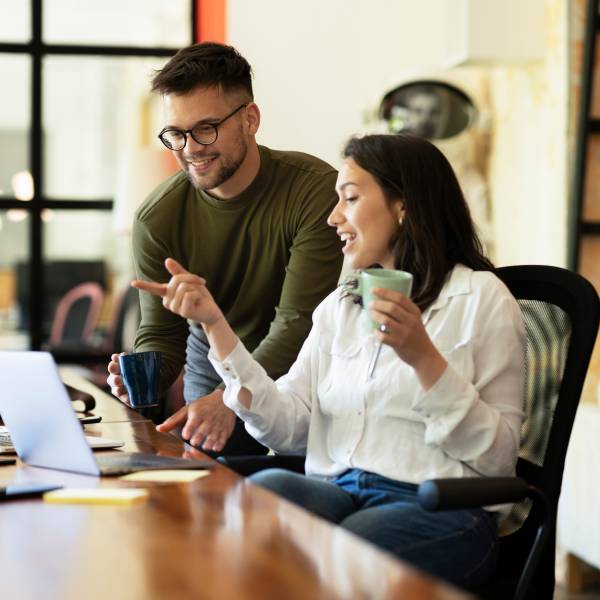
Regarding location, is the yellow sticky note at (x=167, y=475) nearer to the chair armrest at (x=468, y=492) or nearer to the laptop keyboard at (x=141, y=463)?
the laptop keyboard at (x=141, y=463)

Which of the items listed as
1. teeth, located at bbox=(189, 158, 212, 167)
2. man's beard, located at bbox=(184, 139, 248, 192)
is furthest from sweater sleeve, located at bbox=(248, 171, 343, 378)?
teeth, located at bbox=(189, 158, 212, 167)

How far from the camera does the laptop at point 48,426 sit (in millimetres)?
1576

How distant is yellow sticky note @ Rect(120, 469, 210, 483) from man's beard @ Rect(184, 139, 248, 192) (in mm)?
1077

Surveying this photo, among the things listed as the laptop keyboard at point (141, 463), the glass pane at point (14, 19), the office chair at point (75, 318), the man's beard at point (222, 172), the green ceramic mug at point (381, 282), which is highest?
the glass pane at point (14, 19)

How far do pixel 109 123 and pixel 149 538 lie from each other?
475cm

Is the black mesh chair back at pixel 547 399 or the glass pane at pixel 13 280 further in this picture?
the glass pane at pixel 13 280

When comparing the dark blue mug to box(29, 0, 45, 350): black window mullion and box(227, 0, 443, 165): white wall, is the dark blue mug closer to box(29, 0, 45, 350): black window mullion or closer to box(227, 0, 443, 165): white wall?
box(227, 0, 443, 165): white wall

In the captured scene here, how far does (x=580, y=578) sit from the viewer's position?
3873mm

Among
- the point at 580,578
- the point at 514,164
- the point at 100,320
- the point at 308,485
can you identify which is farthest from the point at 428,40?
the point at 308,485

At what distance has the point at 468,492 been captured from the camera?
1.48 metres

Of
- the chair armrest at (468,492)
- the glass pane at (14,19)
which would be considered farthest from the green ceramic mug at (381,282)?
the glass pane at (14,19)

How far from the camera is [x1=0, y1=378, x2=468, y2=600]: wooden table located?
3.18 feet

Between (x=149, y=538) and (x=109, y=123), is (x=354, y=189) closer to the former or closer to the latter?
(x=149, y=538)

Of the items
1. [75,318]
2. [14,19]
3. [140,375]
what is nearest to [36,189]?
[75,318]
